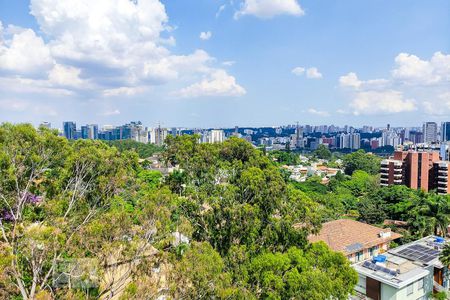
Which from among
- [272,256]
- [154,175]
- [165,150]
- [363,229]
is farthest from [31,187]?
[154,175]

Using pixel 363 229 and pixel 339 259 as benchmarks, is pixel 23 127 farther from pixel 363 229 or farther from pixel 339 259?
pixel 363 229

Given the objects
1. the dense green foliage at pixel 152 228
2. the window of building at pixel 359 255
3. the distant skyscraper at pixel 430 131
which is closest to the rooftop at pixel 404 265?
the window of building at pixel 359 255

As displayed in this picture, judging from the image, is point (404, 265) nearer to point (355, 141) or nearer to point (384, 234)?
point (384, 234)

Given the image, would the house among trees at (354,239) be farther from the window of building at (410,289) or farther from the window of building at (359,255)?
the window of building at (410,289)

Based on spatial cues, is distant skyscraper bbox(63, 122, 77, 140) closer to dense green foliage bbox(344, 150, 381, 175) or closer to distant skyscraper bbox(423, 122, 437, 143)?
dense green foliage bbox(344, 150, 381, 175)

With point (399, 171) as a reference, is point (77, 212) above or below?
above

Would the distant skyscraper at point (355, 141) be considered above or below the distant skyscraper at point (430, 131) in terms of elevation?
below

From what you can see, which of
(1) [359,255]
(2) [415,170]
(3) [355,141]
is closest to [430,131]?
(3) [355,141]
